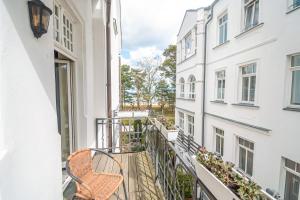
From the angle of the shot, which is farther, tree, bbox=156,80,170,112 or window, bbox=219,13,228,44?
tree, bbox=156,80,170,112

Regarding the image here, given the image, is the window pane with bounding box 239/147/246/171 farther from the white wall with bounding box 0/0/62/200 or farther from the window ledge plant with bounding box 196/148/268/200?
the white wall with bounding box 0/0/62/200

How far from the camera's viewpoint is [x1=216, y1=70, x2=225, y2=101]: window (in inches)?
333

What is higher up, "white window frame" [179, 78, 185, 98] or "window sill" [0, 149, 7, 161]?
"white window frame" [179, 78, 185, 98]

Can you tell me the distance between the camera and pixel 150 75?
86.1 feet

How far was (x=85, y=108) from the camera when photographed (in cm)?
342

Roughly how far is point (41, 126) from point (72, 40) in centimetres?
227

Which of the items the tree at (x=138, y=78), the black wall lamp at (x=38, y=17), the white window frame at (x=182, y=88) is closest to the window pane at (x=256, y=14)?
the black wall lamp at (x=38, y=17)

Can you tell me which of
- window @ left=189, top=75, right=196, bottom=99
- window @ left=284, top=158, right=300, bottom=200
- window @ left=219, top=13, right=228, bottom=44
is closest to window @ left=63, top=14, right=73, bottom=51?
window @ left=284, top=158, right=300, bottom=200

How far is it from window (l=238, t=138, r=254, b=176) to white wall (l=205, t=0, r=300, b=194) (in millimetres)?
253

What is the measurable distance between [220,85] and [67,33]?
293 inches

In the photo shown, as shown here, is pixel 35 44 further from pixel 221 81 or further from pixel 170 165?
pixel 221 81

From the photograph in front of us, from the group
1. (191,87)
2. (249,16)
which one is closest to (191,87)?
(191,87)

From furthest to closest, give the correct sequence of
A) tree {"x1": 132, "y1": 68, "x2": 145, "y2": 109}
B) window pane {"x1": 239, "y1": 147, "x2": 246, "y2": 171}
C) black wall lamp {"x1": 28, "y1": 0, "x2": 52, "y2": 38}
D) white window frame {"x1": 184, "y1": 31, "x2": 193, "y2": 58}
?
tree {"x1": 132, "y1": 68, "x2": 145, "y2": 109} < white window frame {"x1": 184, "y1": 31, "x2": 193, "y2": 58} < window pane {"x1": 239, "y1": 147, "x2": 246, "y2": 171} < black wall lamp {"x1": 28, "y1": 0, "x2": 52, "y2": 38}

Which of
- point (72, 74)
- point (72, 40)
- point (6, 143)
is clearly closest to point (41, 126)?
point (6, 143)
